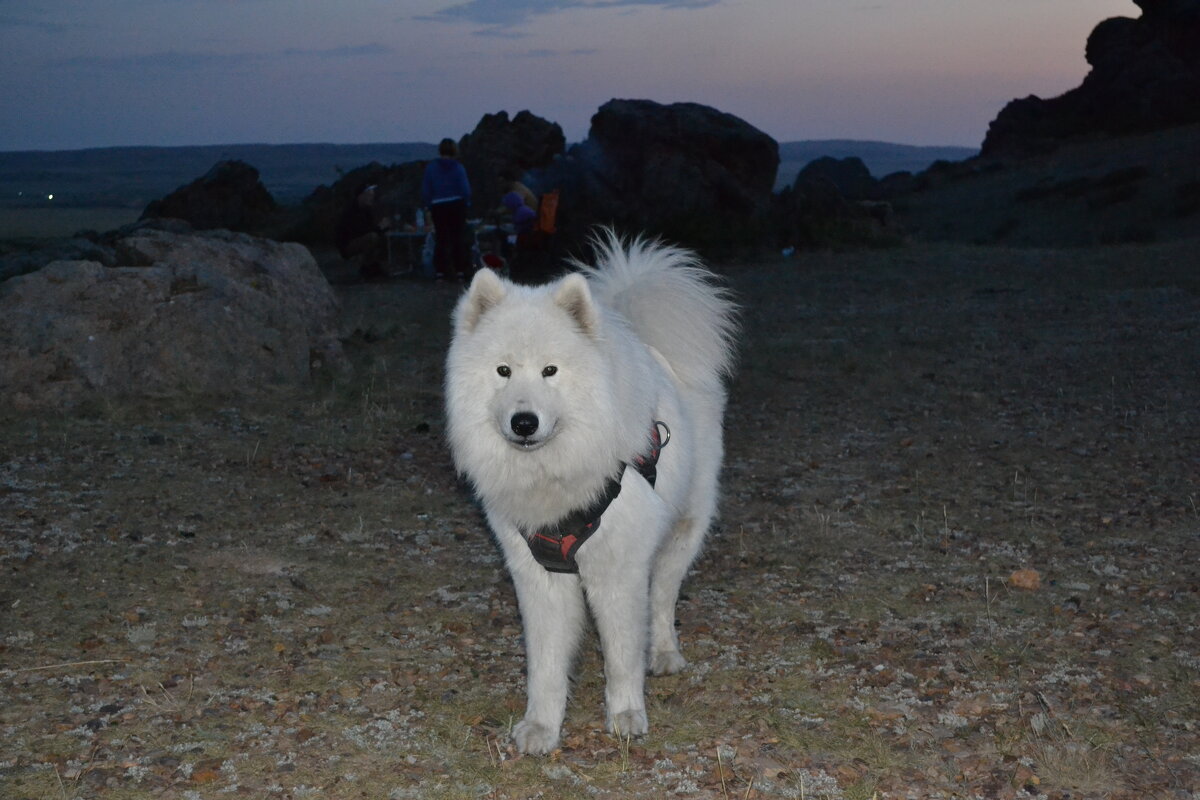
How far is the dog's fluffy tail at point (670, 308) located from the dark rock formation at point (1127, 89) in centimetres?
4033

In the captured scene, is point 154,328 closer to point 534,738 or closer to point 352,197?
point 534,738

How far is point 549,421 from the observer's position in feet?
12.0

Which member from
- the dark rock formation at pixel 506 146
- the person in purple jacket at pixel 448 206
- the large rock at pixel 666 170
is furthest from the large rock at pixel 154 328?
the dark rock formation at pixel 506 146

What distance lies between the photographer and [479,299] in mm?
3887

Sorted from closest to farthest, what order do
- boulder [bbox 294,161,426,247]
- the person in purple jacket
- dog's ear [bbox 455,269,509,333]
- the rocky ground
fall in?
the rocky ground, dog's ear [bbox 455,269,509,333], the person in purple jacket, boulder [bbox 294,161,426,247]

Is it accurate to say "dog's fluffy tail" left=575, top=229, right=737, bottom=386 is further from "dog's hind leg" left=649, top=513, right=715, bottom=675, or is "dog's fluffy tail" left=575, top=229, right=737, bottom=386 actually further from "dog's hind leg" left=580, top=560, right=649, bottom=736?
"dog's hind leg" left=580, top=560, right=649, bottom=736

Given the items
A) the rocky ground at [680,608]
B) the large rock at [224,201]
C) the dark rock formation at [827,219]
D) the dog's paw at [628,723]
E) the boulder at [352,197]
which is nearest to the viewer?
the rocky ground at [680,608]

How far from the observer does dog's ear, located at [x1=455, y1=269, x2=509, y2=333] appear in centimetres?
385

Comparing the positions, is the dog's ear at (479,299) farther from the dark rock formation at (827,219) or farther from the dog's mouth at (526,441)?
the dark rock formation at (827,219)

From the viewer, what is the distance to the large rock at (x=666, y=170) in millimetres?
20969

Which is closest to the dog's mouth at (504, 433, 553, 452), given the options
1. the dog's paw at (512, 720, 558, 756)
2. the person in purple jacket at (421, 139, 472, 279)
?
the dog's paw at (512, 720, 558, 756)

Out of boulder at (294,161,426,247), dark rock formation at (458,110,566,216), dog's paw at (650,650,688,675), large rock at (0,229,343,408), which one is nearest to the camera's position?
dog's paw at (650,650,688,675)

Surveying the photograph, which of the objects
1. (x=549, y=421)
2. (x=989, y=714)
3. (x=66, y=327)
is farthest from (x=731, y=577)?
(x=66, y=327)

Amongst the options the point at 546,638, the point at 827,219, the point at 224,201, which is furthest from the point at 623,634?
the point at 224,201
